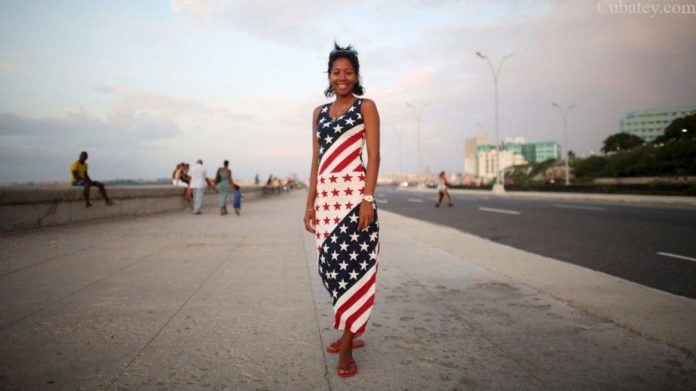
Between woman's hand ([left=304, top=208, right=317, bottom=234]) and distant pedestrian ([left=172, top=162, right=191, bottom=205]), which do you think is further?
distant pedestrian ([left=172, top=162, right=191, bottom=205])

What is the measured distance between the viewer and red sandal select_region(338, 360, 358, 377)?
2.34 metres

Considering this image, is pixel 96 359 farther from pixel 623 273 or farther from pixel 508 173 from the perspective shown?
pixel 508 173

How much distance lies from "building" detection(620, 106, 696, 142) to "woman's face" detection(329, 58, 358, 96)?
195 metres

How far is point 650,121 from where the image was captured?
168 m

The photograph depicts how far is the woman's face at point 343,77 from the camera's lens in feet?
8.73

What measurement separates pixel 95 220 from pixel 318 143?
9.70 meters

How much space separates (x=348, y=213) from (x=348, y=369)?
34.7 inches

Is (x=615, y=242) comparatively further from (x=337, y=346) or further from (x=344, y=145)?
(x=344, y=145)

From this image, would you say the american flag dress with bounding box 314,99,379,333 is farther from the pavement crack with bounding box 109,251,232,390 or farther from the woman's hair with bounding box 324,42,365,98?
the pavement crack with bounding box 109,251,232,390

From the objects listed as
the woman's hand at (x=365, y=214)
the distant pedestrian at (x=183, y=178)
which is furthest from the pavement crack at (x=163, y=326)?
the distant pedestrian at (x=183, y=178)

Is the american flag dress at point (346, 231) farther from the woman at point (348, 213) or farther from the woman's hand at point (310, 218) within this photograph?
the woman's hand at point (310, 218)

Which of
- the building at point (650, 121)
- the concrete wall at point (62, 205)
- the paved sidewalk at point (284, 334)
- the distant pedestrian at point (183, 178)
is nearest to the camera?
the paved sidewalk at point (284, 334)

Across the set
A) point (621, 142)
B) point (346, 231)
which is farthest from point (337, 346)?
point (621, 142)

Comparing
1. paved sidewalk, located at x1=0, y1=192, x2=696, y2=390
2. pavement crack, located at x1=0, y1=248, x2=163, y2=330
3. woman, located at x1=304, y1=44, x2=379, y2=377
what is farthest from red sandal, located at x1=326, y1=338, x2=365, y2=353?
pavement crack, located at x1=0, y1=248, x2=163, y2=330
